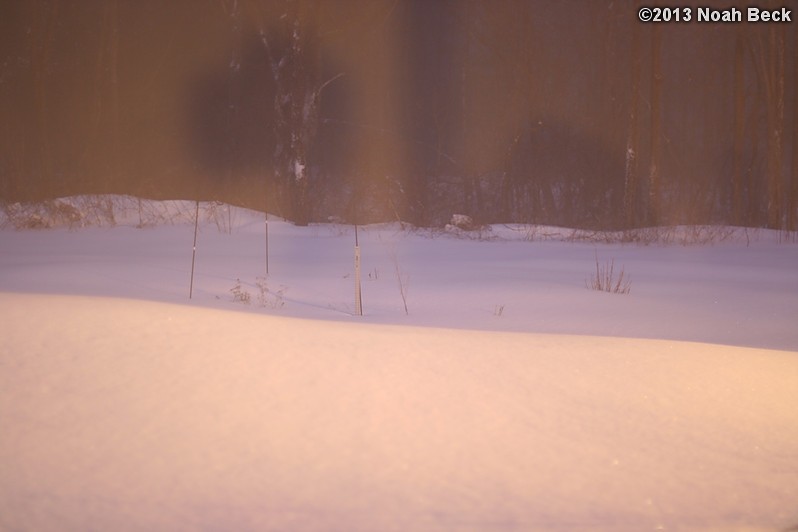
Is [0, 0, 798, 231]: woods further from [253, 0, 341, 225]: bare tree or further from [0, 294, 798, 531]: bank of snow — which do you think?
[0, 294, 798, 531]: bank of snow

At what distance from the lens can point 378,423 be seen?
11.1 ft

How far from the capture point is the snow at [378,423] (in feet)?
8.83

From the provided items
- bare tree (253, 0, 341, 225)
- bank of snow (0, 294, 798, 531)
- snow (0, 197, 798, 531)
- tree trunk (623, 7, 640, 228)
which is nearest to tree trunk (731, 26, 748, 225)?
tree trunk (623, 7, 640, 228)

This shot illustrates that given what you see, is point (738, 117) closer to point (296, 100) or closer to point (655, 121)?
point (655, 121)

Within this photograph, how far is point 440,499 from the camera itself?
2.77 m

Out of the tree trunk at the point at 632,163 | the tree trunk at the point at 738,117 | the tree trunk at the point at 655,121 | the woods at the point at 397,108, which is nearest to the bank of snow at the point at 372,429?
the tree trunk at the point at 632,163

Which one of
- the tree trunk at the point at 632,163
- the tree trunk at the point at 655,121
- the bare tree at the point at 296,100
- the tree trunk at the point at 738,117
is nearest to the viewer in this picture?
the bare tree at the point at 296,100

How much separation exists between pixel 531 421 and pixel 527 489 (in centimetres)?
62

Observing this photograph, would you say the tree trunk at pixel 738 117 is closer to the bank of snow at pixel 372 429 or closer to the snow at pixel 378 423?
the snow at pixel 378 423

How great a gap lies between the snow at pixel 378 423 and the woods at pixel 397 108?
18903mm

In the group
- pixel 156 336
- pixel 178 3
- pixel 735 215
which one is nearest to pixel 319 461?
pixel 156 336

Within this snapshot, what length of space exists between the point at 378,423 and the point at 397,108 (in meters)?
29.8

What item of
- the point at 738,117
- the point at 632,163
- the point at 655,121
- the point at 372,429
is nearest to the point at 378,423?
the point at 372,429

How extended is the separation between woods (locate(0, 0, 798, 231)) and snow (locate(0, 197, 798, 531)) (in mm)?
18903
